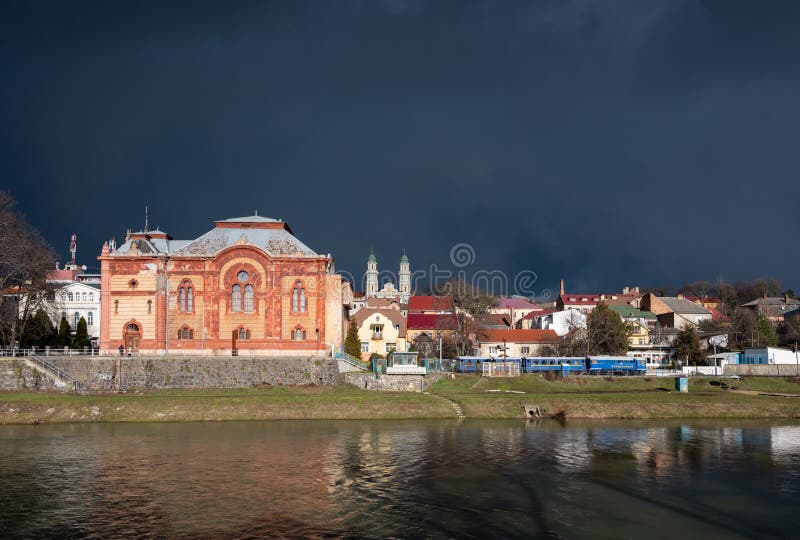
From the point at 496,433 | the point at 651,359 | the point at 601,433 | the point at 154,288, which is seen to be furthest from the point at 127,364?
the point at 651,359

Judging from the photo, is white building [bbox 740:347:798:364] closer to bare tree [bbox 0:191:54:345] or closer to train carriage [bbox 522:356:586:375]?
train carriage [bbox 522:356:586:375]

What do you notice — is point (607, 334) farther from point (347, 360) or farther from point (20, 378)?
point (20, 378)

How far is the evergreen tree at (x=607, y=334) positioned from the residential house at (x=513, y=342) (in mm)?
8309

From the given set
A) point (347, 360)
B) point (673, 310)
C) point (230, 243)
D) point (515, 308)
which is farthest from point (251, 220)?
point (515, 308)

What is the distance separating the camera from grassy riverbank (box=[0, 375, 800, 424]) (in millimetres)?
49500

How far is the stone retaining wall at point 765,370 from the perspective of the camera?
72.8 metres

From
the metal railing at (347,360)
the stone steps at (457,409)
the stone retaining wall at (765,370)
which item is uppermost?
the metal railing at (347,360)

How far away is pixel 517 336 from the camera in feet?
326

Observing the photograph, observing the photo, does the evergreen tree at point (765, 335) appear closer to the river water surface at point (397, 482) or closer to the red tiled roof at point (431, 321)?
the red tiled roof at point (431, 321)

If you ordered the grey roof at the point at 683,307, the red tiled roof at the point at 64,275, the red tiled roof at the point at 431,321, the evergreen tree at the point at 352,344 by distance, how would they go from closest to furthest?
the evergreen tree at the point at 352,344 < the red tiled roof at the point at 431,321 < the red tiled roof at the point at 64,275 < the grey roof at the point at 683,307

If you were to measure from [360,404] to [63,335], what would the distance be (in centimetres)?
4565

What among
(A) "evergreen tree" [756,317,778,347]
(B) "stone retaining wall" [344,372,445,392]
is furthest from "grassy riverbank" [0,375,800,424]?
(A) "evergreen tree" [756,317,778,347]

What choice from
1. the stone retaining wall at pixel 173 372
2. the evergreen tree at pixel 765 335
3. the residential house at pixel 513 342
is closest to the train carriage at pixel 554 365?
the residential house at pixel 513 342

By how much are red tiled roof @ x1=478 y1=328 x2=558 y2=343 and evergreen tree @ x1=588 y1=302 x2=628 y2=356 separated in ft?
33.5
